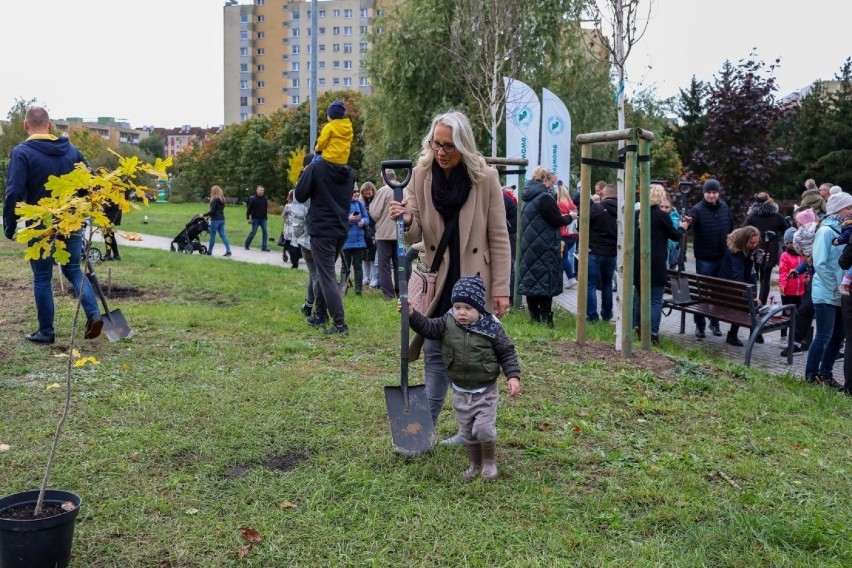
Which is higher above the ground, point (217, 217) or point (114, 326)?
point (217, 217)

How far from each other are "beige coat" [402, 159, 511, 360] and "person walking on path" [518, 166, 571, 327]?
197 inches

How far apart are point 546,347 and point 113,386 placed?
4.13m

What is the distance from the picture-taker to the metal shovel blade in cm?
479

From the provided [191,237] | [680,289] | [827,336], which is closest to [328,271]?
[680,289]

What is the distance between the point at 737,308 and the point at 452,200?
6.12 meters

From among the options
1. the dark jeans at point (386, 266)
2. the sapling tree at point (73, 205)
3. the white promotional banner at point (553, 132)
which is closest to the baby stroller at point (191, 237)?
the white promotional banner at point (553, 132)

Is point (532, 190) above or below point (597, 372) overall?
above

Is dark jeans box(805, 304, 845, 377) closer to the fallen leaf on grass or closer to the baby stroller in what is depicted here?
the fallen leaf on grass

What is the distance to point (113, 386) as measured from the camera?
633 cm

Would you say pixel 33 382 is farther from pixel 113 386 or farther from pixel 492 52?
pixel 492 52

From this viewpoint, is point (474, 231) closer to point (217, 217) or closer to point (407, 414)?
point (407, 414)

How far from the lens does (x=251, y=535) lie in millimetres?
3752

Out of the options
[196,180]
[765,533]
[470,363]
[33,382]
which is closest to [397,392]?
[470,363]

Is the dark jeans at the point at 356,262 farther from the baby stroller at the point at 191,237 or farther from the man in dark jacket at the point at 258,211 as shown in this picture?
the man in dark jacket at the point at 258,211
